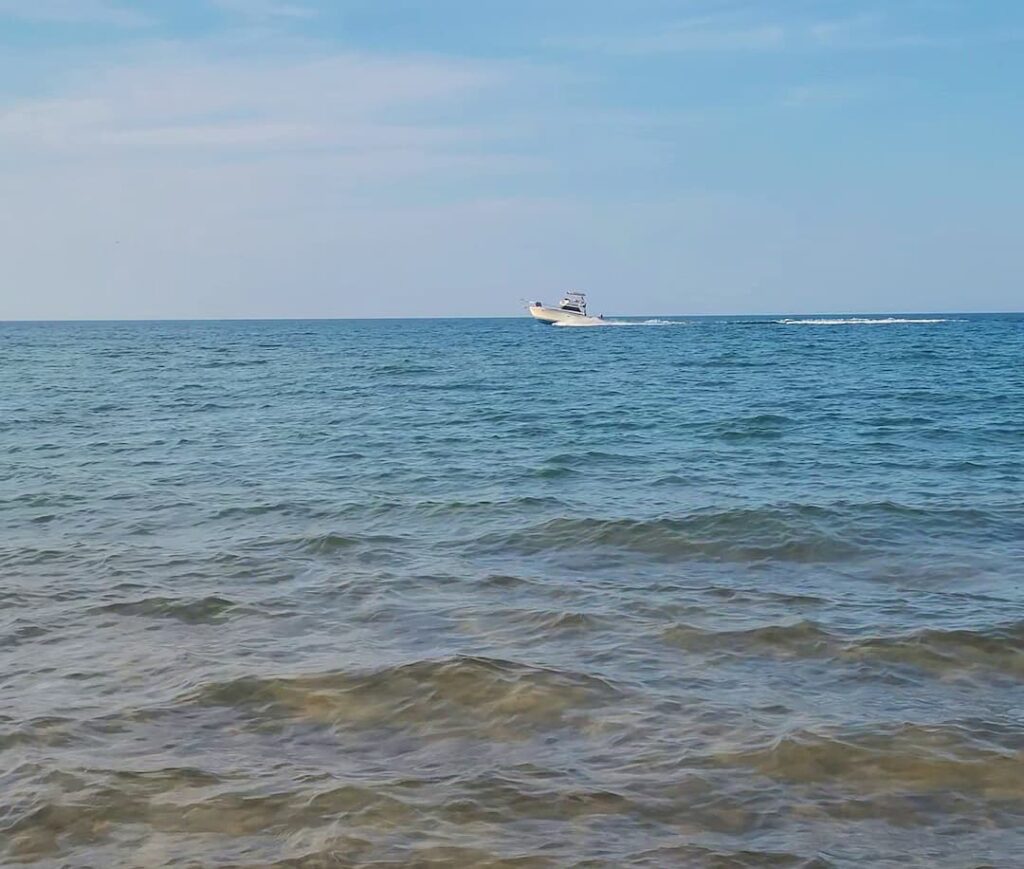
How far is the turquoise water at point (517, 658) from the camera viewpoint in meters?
5.36

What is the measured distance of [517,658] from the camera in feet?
25.9

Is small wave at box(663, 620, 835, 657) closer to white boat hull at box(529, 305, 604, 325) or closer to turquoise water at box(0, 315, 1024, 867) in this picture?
turquoise water at box(0, 315, 1024, 867)

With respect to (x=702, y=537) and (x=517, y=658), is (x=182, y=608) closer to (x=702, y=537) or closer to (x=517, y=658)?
(x=517, y=658)

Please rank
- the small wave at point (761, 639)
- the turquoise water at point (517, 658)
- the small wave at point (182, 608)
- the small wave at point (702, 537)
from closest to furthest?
1. the turquoise water at point (517, 658)
2. the small wave at point (761, 639)
3. the small wave at point (182, 608)
4. the small wave at point (702, 537)

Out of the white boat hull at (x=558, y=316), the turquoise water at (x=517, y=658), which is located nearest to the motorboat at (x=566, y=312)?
the white boat hull at (x=558, y=316)

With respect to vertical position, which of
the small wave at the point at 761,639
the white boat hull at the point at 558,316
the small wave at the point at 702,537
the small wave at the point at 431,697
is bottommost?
the small wave at the point at 431,697

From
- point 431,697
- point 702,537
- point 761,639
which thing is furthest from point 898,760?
point 702,537

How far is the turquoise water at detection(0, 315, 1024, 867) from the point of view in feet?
17.6

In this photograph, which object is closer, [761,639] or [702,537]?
[761,639]

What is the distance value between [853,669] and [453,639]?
316 centimetres

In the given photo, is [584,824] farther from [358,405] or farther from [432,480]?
[358,405]

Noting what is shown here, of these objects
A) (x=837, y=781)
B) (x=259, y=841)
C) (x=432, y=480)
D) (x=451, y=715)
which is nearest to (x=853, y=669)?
(x=837, y=781)

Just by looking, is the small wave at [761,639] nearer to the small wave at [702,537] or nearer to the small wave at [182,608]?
the small wave at [702,537]

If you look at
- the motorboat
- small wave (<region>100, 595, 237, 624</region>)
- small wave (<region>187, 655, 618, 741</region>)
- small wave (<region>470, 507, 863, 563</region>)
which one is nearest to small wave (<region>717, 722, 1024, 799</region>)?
small wave (<region>187, 655, 618, 741</region>)
